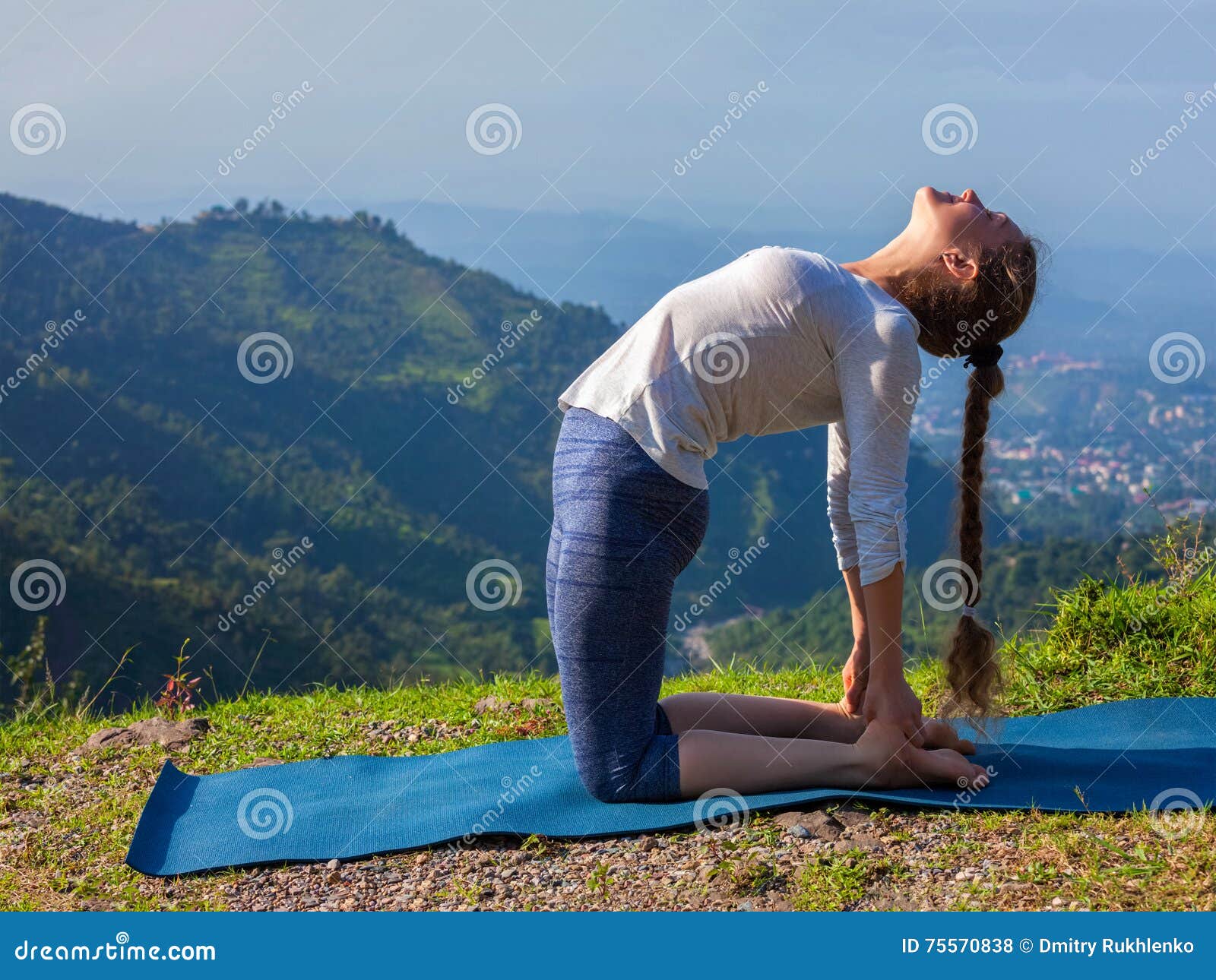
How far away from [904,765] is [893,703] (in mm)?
149

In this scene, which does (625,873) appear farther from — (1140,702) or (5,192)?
(5,192)

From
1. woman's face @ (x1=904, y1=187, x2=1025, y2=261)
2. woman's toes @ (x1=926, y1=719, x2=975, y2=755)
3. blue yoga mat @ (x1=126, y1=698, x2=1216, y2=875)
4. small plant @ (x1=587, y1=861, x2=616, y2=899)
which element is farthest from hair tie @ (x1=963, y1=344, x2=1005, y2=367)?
small plant @ (x1=587, y1=861, x2=616, y2=899)

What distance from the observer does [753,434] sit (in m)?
2.56

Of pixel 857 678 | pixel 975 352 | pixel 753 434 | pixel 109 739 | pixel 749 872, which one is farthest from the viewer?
pixel 109 739

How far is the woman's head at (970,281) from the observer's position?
254 cm

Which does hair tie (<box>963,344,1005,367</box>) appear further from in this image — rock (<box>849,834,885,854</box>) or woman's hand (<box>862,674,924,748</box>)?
rock (<box>849,834,885,854</box>)

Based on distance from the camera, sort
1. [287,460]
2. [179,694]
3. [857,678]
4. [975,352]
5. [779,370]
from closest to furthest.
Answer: [779,370] < [975,352] < [857,678] < [179,694] < [287,460]

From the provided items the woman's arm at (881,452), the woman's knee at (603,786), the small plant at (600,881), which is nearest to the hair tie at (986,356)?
the woman's arm at (881,452)

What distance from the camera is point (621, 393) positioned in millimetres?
2451

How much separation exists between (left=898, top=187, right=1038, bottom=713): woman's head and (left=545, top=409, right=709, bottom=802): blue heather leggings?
701 mm

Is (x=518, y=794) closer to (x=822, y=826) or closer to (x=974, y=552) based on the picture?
(x=822, y=826)

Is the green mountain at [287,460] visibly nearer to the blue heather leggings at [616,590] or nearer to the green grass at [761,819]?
the green grass at [761,819]

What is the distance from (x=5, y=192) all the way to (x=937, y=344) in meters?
48.8

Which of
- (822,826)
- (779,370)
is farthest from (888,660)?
(779,370)
